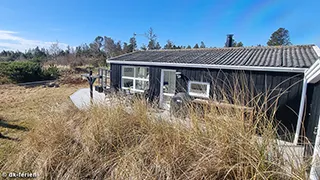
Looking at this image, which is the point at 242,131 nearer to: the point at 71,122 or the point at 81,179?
the point at 81,179

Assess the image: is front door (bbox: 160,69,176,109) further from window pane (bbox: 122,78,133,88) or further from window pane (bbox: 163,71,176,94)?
window pane (bbox: 122,78,133,88)

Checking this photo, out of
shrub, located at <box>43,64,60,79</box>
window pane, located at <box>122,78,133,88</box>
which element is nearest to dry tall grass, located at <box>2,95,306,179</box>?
window pane, located at <box>122,78,133,88</box>

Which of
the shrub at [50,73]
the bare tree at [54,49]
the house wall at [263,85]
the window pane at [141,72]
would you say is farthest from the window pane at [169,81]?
the bare tree at [54,49]

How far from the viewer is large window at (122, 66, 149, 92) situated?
8.91 metres

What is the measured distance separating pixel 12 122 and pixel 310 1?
10521 millimetres

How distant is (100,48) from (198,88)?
35214 mm

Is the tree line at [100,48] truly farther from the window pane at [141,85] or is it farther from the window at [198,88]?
the window at [198,88]

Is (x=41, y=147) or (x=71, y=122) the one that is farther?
(x=71, y=122)

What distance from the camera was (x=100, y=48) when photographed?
122ft

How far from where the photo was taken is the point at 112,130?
278 centimetres

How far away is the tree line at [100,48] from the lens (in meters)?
26.7

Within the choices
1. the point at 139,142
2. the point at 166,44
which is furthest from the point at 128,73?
the point at 166,44

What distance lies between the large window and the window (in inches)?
102

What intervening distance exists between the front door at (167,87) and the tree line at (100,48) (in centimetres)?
1674
